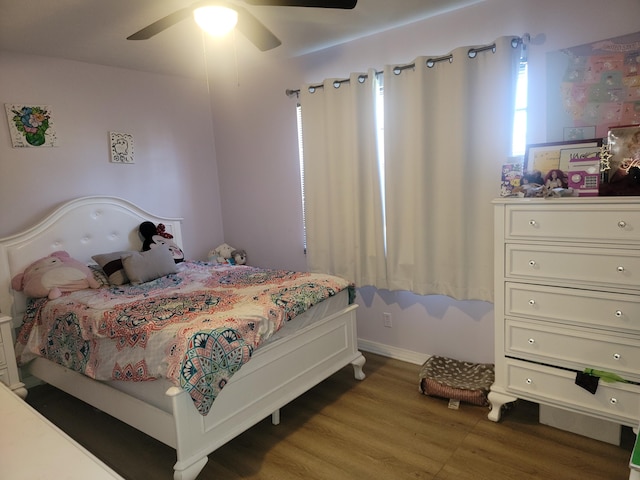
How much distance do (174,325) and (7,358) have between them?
1.46m

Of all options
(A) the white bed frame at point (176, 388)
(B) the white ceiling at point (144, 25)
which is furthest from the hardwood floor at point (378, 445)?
(B) the white ceiling at point (144, 25)

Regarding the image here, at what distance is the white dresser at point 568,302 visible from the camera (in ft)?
6.55

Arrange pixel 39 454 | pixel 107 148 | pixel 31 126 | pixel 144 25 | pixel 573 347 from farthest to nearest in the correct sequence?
pixel 107 148 < pixel 31 126 < pixel 144 25 < pixel 573 347 < pixel 39 454

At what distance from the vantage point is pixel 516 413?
257 cm

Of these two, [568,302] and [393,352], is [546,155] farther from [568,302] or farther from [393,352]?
[393,352]

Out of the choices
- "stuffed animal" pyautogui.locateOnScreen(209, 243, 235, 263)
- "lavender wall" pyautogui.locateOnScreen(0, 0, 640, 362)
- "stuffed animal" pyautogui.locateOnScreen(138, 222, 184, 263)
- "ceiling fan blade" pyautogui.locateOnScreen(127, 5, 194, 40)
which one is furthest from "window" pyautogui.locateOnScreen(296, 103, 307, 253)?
"ceiling fan blade" pyautogui.locateOnScreen(127, 5, 194, 40)

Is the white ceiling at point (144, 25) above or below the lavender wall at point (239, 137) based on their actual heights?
above

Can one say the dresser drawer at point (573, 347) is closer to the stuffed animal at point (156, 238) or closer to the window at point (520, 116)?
the window at point (520, 116)

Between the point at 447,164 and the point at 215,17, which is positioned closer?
the point at 215,17

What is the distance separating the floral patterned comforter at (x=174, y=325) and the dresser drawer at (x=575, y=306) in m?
1.11

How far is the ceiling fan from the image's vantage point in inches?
76.6

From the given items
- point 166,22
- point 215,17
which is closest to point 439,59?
point 215,17

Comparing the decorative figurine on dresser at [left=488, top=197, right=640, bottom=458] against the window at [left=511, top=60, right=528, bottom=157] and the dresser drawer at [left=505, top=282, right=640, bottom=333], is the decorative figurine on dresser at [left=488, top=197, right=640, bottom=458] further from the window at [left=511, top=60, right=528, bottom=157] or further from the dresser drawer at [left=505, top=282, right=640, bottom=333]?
the window at [left=511, top=60, right=528, bottom=157]

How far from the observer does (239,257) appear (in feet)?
14.3
